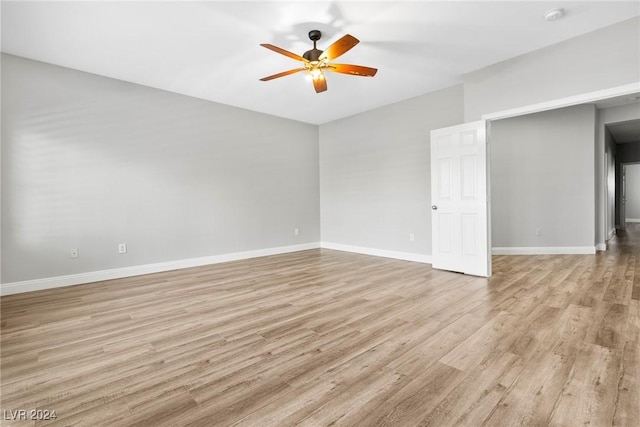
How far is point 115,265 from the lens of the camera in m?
4.06

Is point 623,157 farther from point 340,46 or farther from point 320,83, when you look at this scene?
point 340,46

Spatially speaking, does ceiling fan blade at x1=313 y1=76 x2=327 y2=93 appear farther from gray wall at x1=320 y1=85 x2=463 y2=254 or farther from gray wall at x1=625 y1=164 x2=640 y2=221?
gray wall at x1=625 y1=164 x2=640 y2=221

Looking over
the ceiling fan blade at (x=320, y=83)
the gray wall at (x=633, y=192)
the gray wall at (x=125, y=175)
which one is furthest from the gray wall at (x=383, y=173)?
the gray wall at (x=633, y=192)

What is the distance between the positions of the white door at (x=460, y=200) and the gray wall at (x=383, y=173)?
1.38ft

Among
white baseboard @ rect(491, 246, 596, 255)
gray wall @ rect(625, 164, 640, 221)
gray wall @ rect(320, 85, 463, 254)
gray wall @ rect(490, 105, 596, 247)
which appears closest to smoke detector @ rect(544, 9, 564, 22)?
gray wall @ rect(320, 85, 463, 254)

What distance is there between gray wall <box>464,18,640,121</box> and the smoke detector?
617mm

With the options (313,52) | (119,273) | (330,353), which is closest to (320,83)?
(313,52)

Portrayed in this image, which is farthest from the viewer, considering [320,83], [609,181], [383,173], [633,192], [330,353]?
[633,192]

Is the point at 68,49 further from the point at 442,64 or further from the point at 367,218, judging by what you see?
the point at 367,218

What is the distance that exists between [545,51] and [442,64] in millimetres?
1103

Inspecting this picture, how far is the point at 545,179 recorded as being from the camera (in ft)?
17.9

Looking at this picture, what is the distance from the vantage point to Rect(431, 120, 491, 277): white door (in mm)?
3812

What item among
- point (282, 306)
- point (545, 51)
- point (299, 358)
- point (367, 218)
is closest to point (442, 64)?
point (545, 51)

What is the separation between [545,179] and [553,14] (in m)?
3.69
